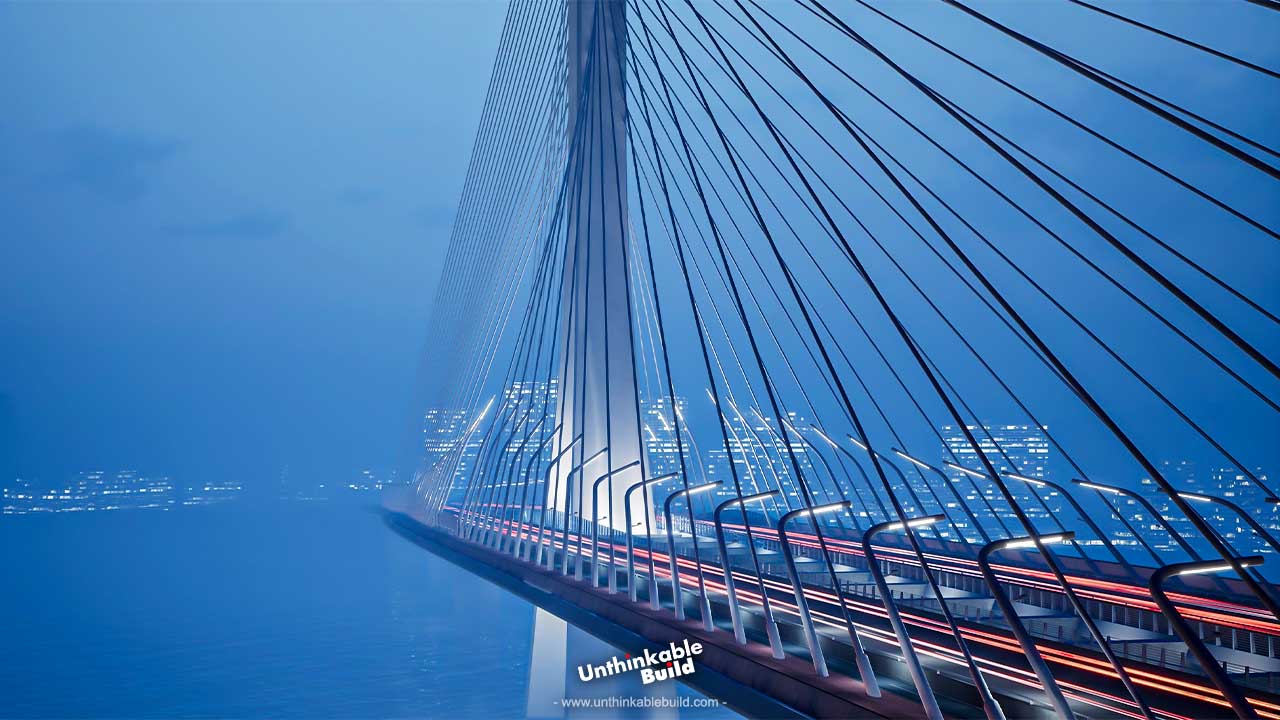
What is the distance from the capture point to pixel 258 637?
35.4 m

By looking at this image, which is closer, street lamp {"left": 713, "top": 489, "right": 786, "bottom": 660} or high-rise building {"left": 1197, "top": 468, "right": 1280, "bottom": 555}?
street lamp {"left": 713, "top": 489, "right": 786, "bottom": 660}

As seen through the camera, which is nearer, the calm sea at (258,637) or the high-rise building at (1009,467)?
the high-rise building at (1009,467)

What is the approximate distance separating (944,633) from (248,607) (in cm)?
4058

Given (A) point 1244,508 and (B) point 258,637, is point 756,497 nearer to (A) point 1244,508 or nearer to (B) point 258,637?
(B) point 258,637

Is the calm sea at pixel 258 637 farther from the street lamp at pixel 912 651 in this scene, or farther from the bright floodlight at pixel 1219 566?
the bright floodlight at pixel 1219 566

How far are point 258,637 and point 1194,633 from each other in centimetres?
3652

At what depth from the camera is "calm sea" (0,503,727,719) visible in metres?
27.0

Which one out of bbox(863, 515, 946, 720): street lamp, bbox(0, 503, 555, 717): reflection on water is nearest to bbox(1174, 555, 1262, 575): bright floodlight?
bbox(863, 515, 946, 720): street lamp

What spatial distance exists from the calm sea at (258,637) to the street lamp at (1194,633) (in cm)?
2503

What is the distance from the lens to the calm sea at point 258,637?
27.0 meters

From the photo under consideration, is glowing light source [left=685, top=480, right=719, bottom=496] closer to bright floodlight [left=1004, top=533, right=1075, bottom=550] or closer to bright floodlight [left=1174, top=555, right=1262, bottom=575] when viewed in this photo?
bright floodlight [left=1004, top=533, right=1075, bottom=550]

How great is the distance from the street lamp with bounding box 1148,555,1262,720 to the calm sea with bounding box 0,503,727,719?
2503cm

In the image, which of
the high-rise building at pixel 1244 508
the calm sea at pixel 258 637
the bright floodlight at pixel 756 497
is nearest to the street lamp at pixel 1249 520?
the bright floodlight at pixel 756 497

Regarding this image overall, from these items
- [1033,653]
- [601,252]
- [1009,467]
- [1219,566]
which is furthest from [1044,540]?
[1009,467]
